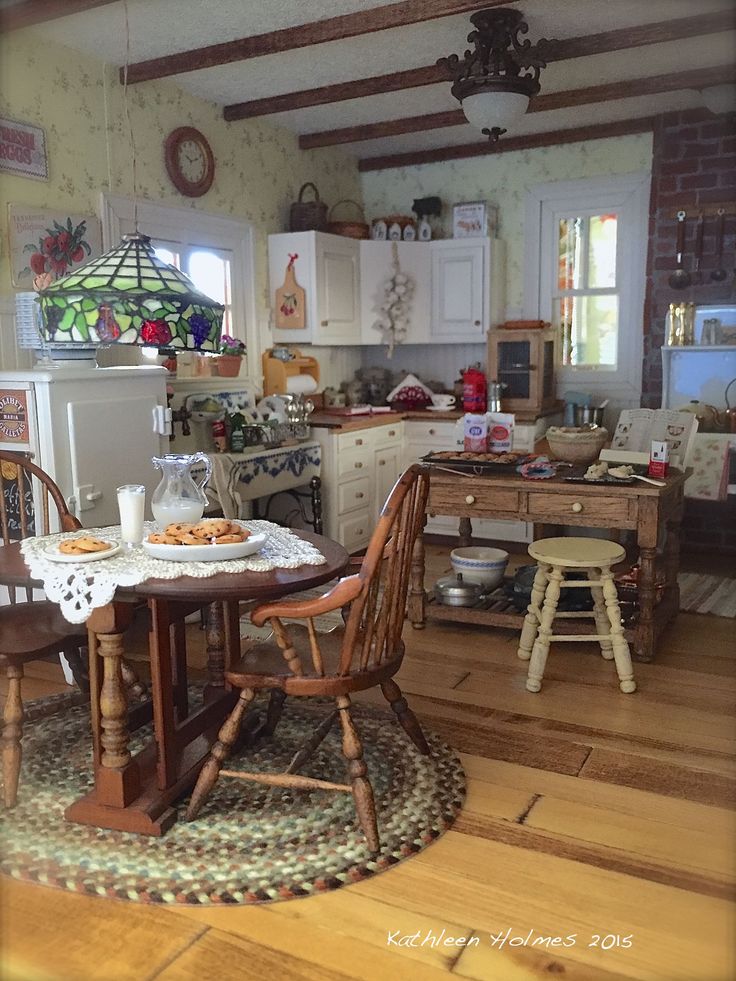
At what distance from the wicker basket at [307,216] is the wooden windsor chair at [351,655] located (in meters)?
3.42

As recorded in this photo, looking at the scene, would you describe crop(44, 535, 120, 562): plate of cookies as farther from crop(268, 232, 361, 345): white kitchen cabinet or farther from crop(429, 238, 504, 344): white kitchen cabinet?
crop(429, 238, 504, 344): white kitchen cabinet

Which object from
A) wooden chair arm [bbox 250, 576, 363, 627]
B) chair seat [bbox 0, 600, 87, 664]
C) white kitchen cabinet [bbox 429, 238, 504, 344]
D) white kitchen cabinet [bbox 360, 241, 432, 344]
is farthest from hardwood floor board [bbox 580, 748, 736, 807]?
white kitchen cabinet [bbox 360, 241, 432, 344]

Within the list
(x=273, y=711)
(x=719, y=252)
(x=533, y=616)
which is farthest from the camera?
(x=719, y=252)

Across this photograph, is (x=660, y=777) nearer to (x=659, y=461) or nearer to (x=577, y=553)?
(x=577, y=553)

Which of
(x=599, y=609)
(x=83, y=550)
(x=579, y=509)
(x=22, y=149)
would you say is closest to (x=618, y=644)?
(x=599, y=609)

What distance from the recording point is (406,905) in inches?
77.0

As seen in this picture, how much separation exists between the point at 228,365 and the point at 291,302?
2.42ft

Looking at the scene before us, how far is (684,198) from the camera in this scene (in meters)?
5.17

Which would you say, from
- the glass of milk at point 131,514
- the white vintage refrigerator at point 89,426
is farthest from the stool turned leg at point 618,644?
the white vintage refrigerator at point 89,426

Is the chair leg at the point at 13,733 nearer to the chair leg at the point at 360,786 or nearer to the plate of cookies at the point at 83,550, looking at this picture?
the plate of cookies at the point at 83,550

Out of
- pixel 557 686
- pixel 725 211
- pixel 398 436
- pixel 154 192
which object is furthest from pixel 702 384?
pixel 154 192

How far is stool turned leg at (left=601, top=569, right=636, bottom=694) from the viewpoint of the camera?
3129 mm

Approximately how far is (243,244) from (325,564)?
10.4 feet

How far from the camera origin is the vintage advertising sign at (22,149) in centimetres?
352
